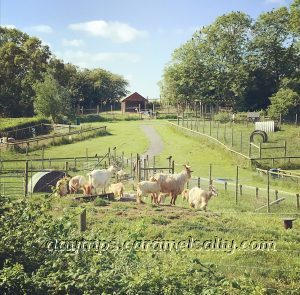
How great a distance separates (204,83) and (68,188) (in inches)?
1940

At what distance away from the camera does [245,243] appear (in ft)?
38.0

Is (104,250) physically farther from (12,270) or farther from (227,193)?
(227,193)

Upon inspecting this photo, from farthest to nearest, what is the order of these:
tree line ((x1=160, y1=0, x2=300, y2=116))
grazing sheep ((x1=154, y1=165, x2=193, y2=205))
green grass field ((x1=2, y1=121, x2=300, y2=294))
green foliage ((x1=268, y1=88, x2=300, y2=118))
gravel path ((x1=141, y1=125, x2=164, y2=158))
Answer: tree line ((x1=160, y1=0, x2=300, y2=116)) → green foliage ((x1=268, y1=88, x2=300, y2=118)) → gravel path ((x1=141, y1=125, x2=164, y2=158)) → grazing sheep ((x1=154, y1=165, x2=193, y2=205)) → green grass field ((x1=2, y1=121, x2=300, y2=294))

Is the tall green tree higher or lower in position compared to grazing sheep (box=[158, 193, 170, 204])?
higher

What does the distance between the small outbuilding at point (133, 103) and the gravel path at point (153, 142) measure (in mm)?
23763

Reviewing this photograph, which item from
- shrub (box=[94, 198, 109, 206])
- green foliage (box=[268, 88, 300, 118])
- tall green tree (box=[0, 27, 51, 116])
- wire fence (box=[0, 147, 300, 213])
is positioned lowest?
wire fence (box=[0, 147, 300, 213])

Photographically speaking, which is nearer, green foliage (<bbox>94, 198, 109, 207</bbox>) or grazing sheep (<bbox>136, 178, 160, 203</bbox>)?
green foliage (<bbox>94, 198, 109, 207</bbox>)

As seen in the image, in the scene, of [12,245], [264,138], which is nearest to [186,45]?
[264,138]

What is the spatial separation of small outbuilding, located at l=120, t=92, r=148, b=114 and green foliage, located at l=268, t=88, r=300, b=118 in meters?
28.6

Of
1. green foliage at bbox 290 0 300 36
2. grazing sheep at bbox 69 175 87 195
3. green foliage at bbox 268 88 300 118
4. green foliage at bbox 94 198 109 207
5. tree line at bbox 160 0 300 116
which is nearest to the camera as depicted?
green foliage at bbox 94 198 109 207

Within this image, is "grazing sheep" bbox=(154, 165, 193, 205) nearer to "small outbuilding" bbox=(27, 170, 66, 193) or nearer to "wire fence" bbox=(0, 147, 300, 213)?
"wire fence" bbox=(0, 147, 300, 213)

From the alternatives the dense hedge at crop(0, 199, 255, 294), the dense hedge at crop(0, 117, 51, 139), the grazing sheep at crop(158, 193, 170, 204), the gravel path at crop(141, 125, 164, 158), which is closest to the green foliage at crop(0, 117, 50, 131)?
the dense hedge at crop(0, 117, 51, 139)

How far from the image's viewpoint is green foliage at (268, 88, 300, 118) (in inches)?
2240

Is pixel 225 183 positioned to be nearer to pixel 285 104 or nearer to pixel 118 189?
pixel 118 189
